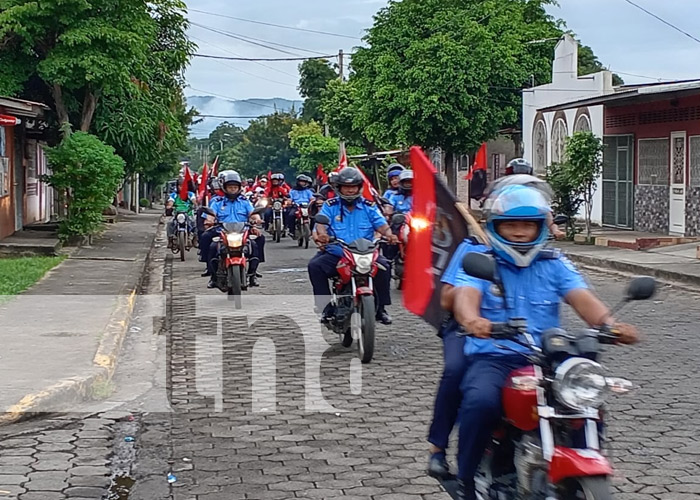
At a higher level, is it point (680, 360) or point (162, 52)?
point (162, 52)

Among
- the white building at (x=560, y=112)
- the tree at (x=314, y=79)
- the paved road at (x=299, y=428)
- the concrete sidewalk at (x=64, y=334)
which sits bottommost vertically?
the paved road at (x=299, y=428)

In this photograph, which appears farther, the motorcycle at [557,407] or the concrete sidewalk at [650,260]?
the concrete sidewalk at [650,260]

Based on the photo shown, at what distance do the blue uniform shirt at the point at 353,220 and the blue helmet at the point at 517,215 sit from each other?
566cm

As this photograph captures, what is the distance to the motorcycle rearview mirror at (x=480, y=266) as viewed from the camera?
4172mm

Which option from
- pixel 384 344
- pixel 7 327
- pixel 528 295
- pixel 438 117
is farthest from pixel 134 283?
pixel 438 117

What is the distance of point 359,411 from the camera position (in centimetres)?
773

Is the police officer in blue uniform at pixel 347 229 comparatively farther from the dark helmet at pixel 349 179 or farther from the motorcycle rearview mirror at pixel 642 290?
the motorcycle rearview mirror at pixel 642 290

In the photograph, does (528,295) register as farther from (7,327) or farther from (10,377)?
(7,327)

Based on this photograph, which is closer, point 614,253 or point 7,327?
point 7,327

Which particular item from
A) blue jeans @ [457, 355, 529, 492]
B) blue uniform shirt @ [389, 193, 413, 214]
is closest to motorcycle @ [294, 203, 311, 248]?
blue uniform shirt @ [389, 193, 413, 214]

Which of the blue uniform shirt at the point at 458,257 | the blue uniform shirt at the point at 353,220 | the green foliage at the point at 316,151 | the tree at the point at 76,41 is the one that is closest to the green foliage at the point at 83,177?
the tree at the point at 76,41

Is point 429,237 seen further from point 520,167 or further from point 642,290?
point 520,167

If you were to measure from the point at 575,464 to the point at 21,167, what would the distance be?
25211mm

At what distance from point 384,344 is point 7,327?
13.2 ft
